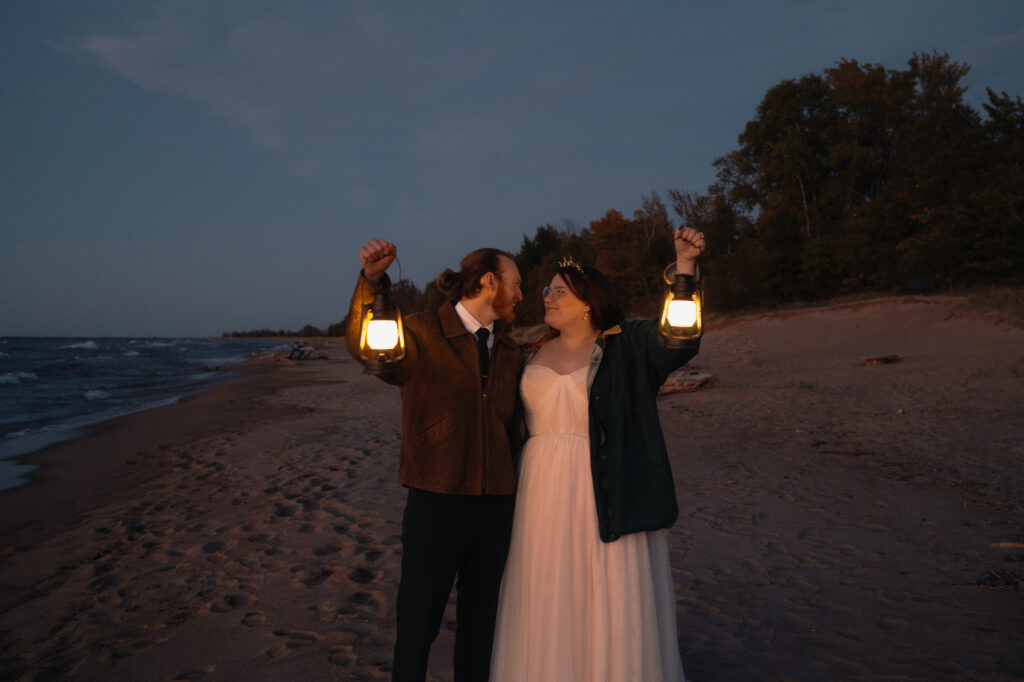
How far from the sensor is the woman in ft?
7.89

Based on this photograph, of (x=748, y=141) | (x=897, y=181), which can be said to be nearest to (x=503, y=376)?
(x=897, y=181)

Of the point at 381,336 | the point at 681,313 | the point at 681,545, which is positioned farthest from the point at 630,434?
the point at 681,545

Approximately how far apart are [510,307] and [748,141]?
127 feet

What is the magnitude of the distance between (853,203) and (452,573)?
125ft

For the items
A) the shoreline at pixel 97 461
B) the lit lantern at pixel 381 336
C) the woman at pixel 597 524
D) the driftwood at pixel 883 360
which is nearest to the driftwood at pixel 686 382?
the driftwood at pixel 883 360

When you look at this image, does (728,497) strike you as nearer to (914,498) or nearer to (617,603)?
(914,498)

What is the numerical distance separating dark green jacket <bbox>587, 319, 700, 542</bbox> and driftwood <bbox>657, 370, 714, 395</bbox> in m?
10.5

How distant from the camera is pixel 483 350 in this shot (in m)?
2.66

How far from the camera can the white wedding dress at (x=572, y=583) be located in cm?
240

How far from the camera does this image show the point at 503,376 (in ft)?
8.79

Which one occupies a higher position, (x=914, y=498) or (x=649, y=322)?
(x=649, y=322)

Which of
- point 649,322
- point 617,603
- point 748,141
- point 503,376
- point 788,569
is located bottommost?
point 788,569

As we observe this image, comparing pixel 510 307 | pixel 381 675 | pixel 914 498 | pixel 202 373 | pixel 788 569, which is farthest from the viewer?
pixel 202 373

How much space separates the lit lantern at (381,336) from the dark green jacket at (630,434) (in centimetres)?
87
